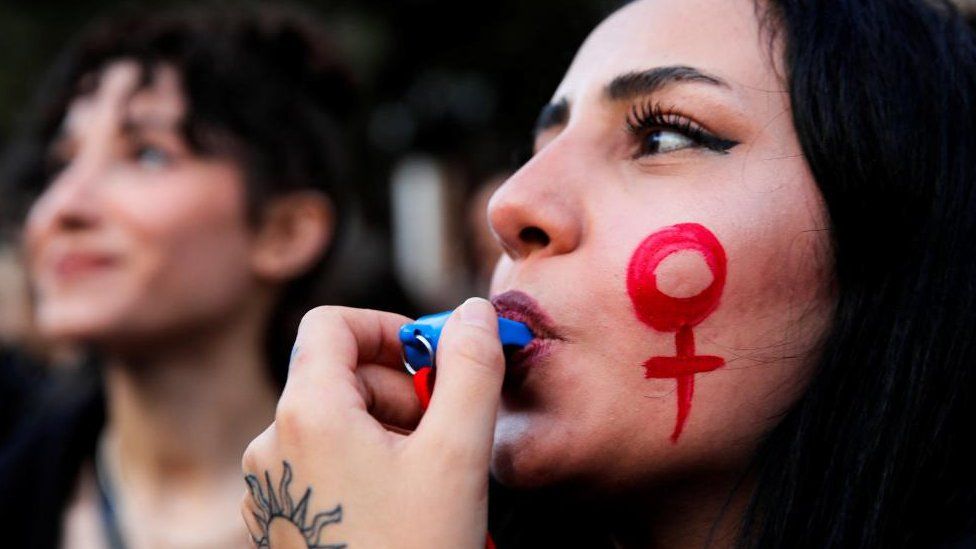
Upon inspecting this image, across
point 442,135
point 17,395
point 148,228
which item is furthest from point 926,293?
point 442,135

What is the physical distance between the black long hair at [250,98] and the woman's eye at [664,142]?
198cm

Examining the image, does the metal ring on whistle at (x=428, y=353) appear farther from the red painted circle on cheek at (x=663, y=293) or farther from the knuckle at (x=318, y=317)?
the red painted circle on cheek at (x=663, y=293)

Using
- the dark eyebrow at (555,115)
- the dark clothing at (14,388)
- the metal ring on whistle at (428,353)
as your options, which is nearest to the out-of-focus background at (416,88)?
the dark clothing at (14,388)

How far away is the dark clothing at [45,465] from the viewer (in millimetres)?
3066

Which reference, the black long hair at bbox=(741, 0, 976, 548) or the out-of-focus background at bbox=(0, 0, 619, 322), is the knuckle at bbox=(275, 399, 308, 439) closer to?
the black long hair at bbox=(741, 0, 976, 548)

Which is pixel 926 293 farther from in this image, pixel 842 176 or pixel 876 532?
pixel 876 532

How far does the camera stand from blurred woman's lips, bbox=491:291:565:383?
1662 millimetres

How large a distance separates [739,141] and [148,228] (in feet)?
6.89

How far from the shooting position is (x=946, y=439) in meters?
1.70

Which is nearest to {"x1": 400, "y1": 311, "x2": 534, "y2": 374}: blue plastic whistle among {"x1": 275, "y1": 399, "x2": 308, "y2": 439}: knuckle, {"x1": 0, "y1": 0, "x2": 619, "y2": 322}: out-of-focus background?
{"x1": 275, "y1": 399, "x2": 308, "y2": 439}: knuckle

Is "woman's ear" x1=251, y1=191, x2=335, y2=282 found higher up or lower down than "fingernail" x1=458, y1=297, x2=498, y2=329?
higher up

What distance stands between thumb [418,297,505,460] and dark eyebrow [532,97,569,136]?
1.94ft

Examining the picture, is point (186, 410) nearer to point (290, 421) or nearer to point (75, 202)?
point (75, 202)

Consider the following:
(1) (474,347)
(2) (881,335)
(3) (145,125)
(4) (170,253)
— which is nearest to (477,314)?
(1) (474,347)
